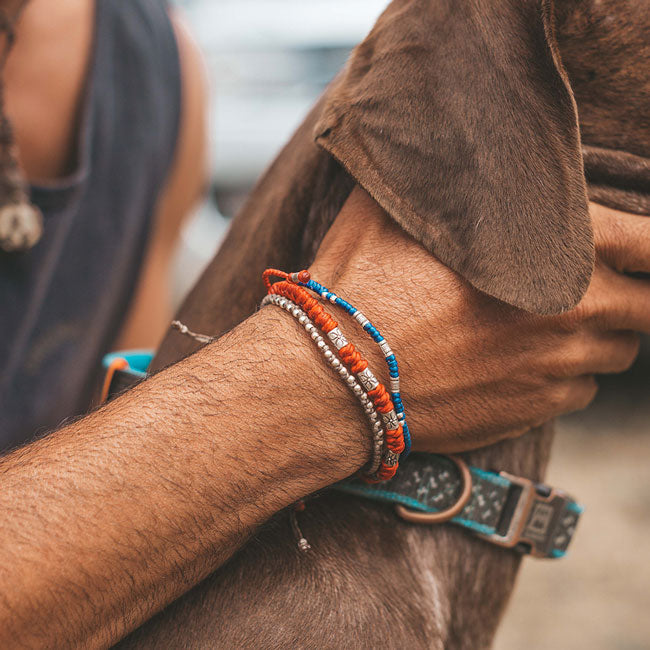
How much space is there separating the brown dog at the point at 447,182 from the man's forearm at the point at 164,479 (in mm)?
128

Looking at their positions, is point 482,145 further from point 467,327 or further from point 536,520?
point 536,520

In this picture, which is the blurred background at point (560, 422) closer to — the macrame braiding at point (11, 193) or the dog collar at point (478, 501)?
the macrame braiding at point (11, 193)

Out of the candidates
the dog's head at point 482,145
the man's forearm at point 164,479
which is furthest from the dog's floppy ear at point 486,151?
the man's forearm at point 164,479

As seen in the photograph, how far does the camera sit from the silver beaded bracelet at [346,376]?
3.14 ft

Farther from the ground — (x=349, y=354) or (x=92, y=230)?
(x=349, y=354)

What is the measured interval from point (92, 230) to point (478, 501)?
1409 mm

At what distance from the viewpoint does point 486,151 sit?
0.98m

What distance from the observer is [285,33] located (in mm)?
5145

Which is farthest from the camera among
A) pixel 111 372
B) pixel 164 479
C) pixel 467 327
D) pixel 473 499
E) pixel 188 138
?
pixel 188 138

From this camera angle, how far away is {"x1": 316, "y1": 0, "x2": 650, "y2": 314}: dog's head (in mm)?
963

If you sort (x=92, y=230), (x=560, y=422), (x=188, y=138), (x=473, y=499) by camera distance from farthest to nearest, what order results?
1. (x=560, y=422)
2. (x=188, y=138)
3. (x=92, y=230)
4. (x=473, y=499)

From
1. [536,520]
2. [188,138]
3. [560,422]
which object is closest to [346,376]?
[536,520]

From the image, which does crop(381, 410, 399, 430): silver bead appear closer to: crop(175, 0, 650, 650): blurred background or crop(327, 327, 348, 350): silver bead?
crop(327, 327, 348, 350): silver bead

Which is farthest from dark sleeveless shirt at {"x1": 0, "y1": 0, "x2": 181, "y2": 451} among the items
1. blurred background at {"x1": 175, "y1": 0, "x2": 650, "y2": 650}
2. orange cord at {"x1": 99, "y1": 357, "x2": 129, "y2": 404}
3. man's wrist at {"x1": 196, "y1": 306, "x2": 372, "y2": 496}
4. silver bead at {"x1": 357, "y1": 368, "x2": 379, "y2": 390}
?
blurred background at {"x1": 175, "y1": 0, "x2": 650, "y2": 650}
